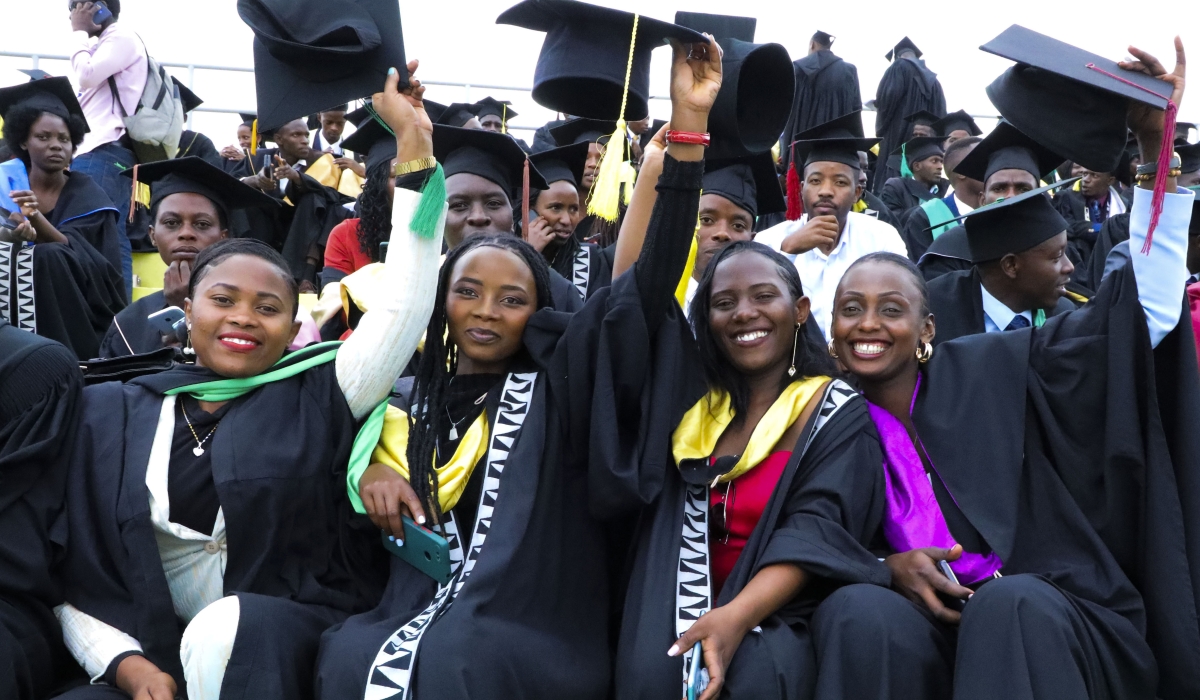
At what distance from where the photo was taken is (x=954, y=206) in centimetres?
789

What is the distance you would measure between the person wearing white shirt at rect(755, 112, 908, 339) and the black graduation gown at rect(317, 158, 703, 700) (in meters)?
2.27

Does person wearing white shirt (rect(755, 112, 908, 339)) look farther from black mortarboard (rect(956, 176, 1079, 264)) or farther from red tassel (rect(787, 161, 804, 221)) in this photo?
black mortarboard (rect(956, 176, 1079, 264))

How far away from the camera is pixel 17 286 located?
565cm

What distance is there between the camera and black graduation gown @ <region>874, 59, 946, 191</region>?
11570 mm

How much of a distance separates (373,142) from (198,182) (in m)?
1.15

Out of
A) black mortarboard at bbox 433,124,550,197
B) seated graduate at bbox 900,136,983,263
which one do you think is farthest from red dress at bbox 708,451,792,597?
seated graduate at bbox 900,136,983,263

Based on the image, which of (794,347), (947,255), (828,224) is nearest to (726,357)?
(794,347)

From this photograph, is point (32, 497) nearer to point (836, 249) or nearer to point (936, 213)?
point (836, 249)

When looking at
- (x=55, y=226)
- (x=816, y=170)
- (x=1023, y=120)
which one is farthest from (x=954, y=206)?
(x=55, y=226)

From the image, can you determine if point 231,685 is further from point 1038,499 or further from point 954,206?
point 954,206

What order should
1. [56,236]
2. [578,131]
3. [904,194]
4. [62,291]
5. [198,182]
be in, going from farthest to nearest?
[904,194], [578,131], [56,236], [62,291], [198,182]

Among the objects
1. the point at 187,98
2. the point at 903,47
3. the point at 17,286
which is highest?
the point at 903,47

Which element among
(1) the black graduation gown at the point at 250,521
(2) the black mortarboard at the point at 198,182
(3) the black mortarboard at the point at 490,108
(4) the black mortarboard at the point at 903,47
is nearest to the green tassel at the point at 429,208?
(1) the black graduation gown at the point at 250,521

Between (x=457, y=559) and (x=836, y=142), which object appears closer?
(x=457, y=559)
